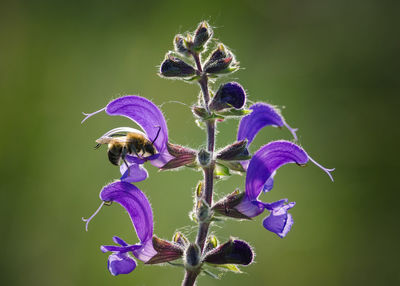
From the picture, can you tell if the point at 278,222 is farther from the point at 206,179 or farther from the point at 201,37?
the point at 201,37

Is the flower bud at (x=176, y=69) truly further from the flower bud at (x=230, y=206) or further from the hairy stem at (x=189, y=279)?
the hairy stem at (x=189, y=279)

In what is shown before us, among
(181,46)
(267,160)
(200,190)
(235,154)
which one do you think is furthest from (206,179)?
(181,46)

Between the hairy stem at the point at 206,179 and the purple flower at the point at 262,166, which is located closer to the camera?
the hairy stem at the point at 206,179

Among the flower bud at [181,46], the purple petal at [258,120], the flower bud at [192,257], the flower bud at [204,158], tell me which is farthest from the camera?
the purple petal at [258,120]

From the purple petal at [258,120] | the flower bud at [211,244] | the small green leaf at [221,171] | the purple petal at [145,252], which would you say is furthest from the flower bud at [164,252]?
the purple petal at [258,120]
